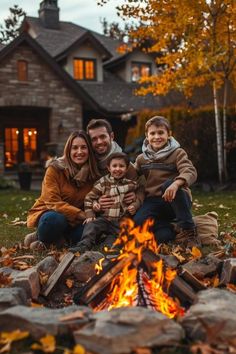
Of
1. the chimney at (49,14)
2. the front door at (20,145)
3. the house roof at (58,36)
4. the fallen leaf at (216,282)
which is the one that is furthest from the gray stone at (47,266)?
the chimney at (49,14)

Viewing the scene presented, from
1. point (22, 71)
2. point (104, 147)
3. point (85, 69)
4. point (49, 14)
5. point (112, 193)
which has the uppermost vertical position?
point (49, 14)

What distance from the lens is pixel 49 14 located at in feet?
86.0

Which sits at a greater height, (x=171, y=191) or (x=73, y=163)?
(x=73, y=163)

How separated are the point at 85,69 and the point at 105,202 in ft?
65.4

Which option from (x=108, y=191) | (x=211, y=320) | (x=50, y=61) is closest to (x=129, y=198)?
(x=108, y=191)

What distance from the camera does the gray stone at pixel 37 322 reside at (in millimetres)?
2631

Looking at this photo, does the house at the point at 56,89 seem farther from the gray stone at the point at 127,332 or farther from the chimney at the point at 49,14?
the gray stone at the point at 127,332

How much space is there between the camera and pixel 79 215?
17.1 ft

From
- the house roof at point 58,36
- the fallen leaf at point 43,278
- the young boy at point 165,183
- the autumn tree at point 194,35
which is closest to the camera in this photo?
the fallen leaf at point 43,278

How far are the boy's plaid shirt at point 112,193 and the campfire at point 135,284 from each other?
1847 millimetres

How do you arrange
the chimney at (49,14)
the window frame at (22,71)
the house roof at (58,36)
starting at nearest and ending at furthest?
the window frame at (22,71) → the house roof at (58,36) → the chimney at (49,14)

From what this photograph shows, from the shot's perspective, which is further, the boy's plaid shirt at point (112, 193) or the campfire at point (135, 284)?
the boy's plaid shirt at point (112, 193)

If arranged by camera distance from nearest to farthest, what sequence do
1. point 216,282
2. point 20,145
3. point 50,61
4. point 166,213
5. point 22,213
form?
1. point 216,282
2. point 166,213
3. point 22,213
4. point 50,61
5. point 20,145

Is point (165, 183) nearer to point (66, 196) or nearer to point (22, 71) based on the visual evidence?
point (66, 196)
